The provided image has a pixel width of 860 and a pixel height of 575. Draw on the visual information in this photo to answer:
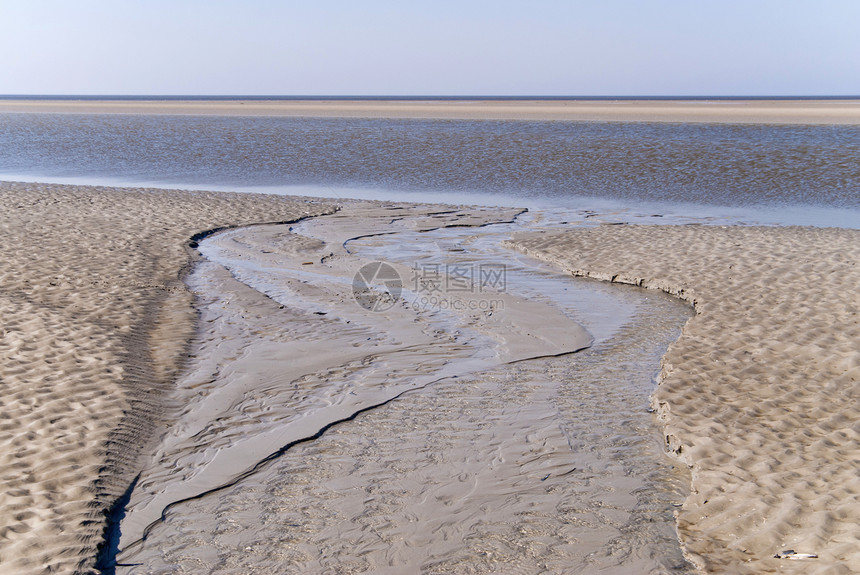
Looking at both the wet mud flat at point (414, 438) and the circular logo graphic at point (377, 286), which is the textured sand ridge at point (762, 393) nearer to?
the wet mud flat at point (414, 438)

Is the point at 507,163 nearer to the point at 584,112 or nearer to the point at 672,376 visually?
the point at 672,376

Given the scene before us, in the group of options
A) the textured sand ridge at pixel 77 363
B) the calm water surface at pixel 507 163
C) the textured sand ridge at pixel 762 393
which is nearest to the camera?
the textured sand ridge at pixel 762 393

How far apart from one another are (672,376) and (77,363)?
19.9ft

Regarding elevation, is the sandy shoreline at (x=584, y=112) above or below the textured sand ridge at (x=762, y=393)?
below

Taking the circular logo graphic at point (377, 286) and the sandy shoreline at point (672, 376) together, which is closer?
the sandy shoreline at point (672, 376)

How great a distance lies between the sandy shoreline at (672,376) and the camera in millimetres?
4551

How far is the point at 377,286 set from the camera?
10.6 metres

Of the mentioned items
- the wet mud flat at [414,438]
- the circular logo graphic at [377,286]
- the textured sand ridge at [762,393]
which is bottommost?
the circular logo graphic at [377,286]

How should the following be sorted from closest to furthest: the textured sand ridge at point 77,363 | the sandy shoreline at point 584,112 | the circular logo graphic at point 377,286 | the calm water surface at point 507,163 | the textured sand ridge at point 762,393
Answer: the textured sand ridge at point 762,393
the textured sand ridge at point 77,363
the circular logo graphic at point 377,286
the calm water surface at point 507,163
the sandy shoreline at point 584,112

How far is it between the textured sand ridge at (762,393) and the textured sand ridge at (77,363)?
4201 millimetres

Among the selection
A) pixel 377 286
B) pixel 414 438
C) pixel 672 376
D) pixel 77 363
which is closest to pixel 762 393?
pixel 672 376

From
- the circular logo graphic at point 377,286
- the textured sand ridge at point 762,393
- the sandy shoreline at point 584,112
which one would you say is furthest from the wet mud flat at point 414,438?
the sandy shoreline at point 584,112

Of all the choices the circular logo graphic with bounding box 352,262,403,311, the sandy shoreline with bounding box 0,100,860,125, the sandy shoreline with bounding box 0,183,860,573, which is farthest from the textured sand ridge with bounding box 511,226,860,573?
the sandy shoreline with bounding box 0,100,860,125

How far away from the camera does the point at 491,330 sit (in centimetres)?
874
